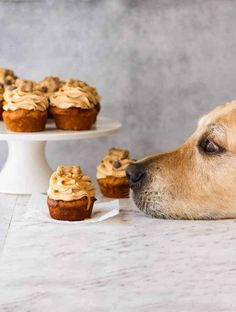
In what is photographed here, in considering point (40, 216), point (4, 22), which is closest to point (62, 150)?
point (4, 22)

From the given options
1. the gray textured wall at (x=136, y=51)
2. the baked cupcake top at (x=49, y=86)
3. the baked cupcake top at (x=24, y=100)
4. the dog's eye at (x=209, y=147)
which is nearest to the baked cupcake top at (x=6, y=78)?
the baked cupcake top at (x=49, y=86)

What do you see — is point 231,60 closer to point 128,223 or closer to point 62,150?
point 62,150

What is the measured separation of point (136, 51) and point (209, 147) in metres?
1.15

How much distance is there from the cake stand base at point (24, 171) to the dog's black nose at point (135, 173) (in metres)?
0.41

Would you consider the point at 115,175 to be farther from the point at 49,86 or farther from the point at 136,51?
the point at 136,51

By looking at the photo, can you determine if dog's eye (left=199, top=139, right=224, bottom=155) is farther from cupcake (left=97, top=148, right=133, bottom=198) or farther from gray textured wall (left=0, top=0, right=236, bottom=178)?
gray textured wall (left=0, top=0, right=236, bottom=178)

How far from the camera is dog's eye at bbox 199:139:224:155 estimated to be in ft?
6.34

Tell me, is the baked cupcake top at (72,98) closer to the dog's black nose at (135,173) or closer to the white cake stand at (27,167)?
the white cake stand at (27,167)

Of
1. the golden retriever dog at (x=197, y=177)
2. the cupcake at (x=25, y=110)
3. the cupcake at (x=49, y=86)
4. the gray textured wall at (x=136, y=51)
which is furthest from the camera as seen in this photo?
the gray textured wall at (x=136, y=51)

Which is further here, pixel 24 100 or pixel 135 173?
pixel 24 100

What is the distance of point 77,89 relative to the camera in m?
2.32

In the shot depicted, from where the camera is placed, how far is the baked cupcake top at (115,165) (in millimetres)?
2273

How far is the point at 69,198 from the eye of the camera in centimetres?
196

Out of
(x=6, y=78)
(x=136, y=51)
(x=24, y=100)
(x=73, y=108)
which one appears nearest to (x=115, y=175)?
(x=73, y=108)
